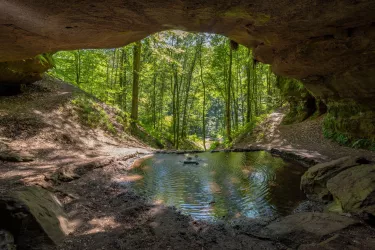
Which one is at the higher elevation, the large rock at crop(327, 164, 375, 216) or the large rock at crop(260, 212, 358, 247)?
the large rock at crop(327, 164, 375, 216)

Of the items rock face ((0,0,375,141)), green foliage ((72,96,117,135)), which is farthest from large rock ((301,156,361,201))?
green foliage ((72,96,117,135))

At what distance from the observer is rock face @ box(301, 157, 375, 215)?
4.83 meters

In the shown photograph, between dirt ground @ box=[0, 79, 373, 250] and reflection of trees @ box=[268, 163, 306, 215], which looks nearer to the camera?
dirt ground @ box=[0, 79, 373, 250]

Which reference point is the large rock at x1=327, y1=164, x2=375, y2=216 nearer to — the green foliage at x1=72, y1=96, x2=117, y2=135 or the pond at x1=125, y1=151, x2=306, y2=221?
the pond at x1=125, y1=151, x2=306, y2=221

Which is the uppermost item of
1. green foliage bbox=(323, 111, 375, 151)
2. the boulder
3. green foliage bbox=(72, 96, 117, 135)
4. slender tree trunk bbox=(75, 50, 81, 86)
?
slender tree trunk bbox=(75, 50, 81, 86)

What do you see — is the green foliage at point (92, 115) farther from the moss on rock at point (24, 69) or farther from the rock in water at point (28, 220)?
the rock in water at point (28, 220)

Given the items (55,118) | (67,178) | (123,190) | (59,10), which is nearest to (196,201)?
(123,190)

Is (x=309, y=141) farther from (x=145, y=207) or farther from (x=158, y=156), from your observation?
(x=145, y=207)

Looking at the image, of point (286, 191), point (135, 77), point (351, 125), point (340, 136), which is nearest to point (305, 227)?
point (286, 191)

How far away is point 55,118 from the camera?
12375 mm

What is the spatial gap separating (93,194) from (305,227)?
5063 millimetres

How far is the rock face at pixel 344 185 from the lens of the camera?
4.83 meters

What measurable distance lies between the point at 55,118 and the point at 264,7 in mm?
11738

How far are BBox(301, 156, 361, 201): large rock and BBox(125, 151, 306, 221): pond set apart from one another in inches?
12.5
